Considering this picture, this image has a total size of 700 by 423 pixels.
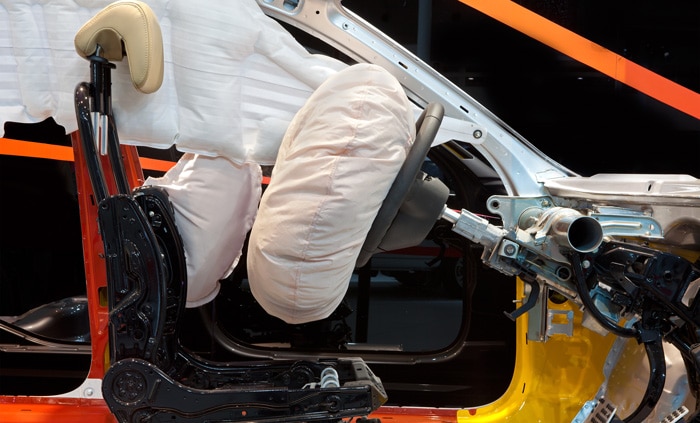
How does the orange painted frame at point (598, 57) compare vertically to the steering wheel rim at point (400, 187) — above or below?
above

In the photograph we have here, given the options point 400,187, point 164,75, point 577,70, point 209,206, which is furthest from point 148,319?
point 577,70

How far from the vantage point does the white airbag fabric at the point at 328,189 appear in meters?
1.54

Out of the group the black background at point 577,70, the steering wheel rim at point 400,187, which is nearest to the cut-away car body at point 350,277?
the steering wheel rim at point 400,187

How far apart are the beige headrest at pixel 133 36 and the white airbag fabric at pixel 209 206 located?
34 centimetres

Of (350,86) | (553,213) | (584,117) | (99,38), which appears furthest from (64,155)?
(584,117)

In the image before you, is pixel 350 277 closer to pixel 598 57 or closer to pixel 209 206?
pixel 209 206

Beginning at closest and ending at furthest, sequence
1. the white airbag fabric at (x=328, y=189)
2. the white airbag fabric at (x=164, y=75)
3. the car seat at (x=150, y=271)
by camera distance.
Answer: the white airbag fabric at (x=328, y=189), the car seat at (x=150, y=271), the white airbag fabric at (x=164, y=75)

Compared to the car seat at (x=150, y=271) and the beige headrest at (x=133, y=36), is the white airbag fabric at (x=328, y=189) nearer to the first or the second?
the car seat at (x=150, y=271)

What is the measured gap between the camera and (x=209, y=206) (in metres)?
1.91

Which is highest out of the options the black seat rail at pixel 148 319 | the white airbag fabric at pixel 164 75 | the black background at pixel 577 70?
the black background at pixel 577 70

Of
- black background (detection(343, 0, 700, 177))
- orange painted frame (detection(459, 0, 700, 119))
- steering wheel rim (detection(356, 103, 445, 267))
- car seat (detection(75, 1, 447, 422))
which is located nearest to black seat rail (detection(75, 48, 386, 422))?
car seat (detection(75, 1, 447, 422))

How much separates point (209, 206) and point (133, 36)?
0.55 meters

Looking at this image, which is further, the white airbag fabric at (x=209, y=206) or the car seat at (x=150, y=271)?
the white airbag fabric at (x=209, y=206)

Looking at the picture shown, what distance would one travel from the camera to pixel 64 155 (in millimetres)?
2855
